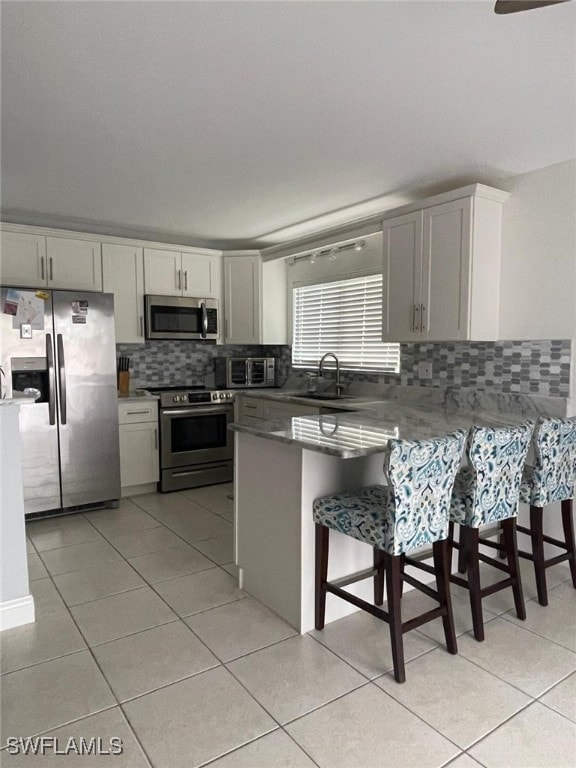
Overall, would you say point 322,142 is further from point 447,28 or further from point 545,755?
point 545,755

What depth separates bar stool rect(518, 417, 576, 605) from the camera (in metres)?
2.43

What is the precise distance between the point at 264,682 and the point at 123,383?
3.27m

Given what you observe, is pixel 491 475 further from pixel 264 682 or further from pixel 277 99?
pixel 277 99

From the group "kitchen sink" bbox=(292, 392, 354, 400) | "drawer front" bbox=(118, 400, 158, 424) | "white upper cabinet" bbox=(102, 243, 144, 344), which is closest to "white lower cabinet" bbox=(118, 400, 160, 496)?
"drawer front" bbox=(118, 400, 158, 424)

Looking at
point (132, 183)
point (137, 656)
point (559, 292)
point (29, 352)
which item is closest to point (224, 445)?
point (29, 352)

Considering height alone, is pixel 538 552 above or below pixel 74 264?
below

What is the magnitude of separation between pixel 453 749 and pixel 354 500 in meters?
0.94

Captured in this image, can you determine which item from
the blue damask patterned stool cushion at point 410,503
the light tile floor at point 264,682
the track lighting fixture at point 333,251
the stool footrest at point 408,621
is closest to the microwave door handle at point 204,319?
the track lighting fixture at point 333,251

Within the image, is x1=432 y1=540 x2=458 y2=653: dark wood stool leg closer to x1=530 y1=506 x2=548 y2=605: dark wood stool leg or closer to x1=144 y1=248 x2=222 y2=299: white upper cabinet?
x1=530 y1=506 x2=548 y2=605: dark wood stool leg

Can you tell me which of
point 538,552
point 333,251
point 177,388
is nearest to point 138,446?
point 177,388

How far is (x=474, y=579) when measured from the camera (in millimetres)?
2207

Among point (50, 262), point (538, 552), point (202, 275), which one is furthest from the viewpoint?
point (202, 275)

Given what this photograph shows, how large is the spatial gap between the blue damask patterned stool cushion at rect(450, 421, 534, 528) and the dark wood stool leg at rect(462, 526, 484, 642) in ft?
0.19

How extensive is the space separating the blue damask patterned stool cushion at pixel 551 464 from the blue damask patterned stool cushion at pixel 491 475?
195 mm
